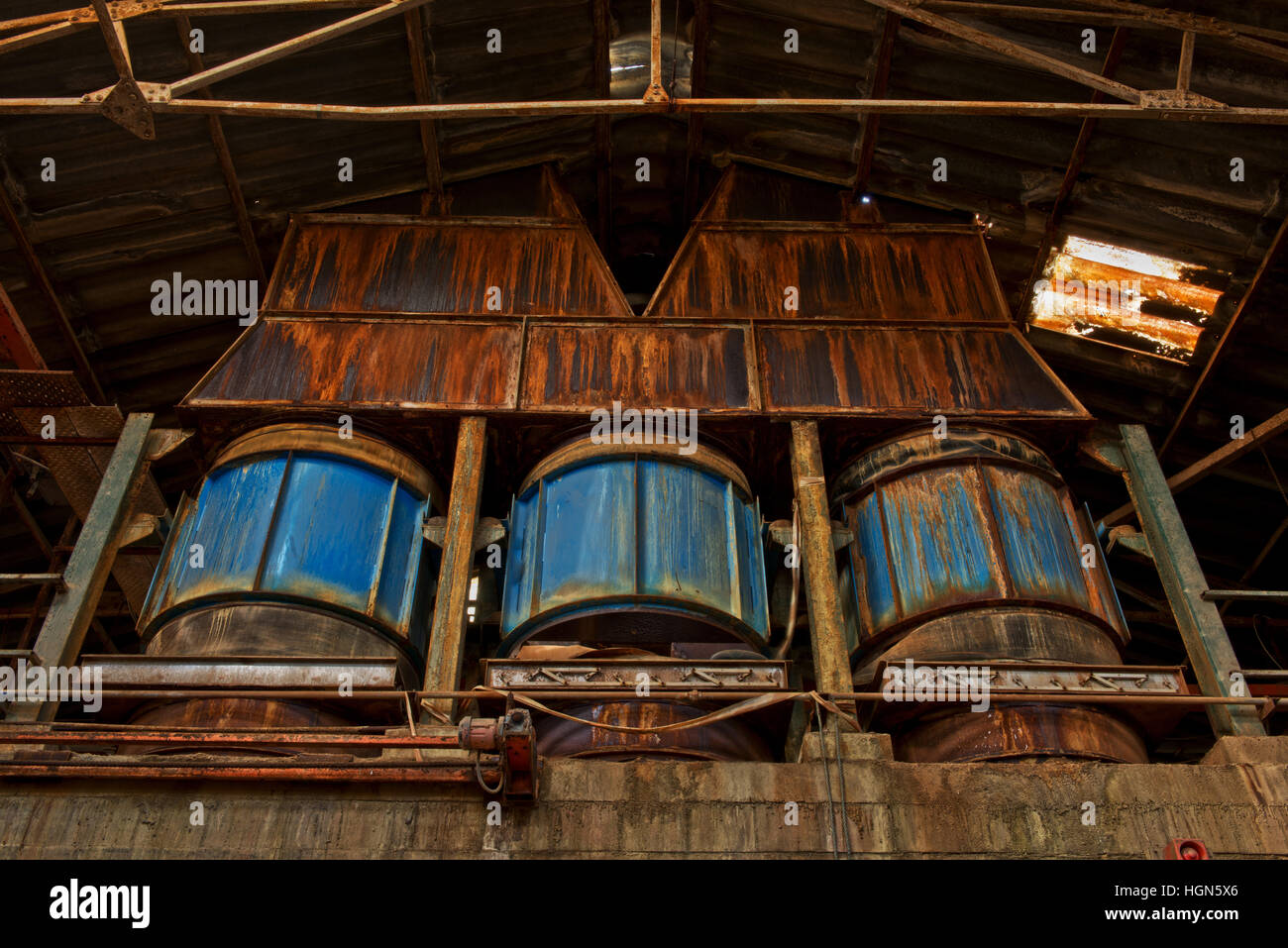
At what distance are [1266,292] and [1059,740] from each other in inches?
266

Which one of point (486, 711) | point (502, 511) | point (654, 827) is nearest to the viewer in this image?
point (654, 827)

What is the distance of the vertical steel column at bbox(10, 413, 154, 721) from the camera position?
8672 millimetres

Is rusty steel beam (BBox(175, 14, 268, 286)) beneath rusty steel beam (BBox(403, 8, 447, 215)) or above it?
beneath

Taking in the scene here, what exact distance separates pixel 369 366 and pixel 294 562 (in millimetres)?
2533

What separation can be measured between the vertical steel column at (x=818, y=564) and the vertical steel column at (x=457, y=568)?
9.16 ft

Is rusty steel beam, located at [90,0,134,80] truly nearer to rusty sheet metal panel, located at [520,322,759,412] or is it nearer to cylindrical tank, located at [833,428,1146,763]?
rusty sheet metal panel, located at [520,322,759,412]

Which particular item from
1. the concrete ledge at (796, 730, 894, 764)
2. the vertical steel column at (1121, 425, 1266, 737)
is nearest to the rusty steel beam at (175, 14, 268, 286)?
the concrete ledge at (796, 730, 894, 764)

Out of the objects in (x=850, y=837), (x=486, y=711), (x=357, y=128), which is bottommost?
(x=850, y=837)

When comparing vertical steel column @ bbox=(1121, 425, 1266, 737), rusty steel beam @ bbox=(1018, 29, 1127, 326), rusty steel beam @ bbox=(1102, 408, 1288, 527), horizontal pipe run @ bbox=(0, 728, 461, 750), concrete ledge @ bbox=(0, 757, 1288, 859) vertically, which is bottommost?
concrete ledge @ bbox=(0, 757, 1288, 859)

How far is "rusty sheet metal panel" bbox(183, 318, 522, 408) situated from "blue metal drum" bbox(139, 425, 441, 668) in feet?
1.61

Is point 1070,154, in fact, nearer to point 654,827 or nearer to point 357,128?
point 357,128

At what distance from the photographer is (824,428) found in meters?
11.0

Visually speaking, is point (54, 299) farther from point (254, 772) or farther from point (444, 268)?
point (254, 772)

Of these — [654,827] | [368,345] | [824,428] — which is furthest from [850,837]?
[368,345]
